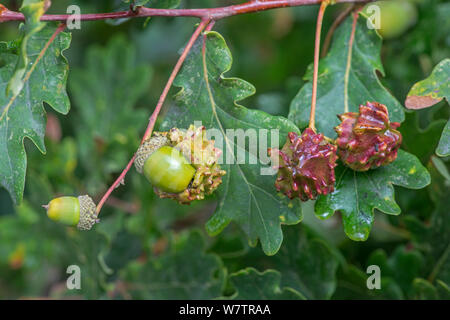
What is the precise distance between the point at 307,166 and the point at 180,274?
2.61ft

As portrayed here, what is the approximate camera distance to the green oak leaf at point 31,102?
1304mm

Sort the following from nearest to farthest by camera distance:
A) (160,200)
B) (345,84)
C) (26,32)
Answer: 1. (26,32)
2. (345,84)
3. (160,200)

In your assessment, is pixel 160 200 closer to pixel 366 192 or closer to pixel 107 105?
pixel 107 105

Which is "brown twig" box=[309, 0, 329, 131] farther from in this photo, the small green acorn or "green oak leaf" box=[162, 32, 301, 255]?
the small green acorn

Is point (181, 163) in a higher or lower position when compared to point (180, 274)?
higher

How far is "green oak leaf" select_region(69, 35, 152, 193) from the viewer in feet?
7.23

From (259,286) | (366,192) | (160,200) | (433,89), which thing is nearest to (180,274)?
(259,286)

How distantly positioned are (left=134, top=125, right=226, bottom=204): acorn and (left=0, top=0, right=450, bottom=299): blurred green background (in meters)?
0.40

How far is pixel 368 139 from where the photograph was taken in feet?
3.99

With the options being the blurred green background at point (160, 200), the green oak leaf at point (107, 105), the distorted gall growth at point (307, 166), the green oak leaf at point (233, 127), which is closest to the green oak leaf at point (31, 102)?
the blurred green background at point (160, 200)

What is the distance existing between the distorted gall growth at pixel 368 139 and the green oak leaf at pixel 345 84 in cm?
10

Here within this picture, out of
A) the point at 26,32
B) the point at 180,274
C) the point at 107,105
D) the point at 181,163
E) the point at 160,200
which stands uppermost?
the point at 26,32

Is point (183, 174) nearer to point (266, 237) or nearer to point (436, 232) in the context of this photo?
point (266, 237)

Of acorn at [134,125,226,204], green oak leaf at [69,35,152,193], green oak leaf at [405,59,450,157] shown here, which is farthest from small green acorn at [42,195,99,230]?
green oak leaf at [69,35,152,193]
